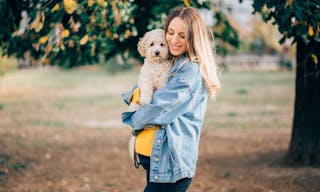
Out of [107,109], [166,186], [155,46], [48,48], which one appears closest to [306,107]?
[48,48]

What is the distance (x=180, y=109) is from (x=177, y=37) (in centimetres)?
53

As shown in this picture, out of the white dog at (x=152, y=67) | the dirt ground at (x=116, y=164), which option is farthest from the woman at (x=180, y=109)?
the dirt ground at (x=116, y=164)

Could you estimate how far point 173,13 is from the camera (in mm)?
3305

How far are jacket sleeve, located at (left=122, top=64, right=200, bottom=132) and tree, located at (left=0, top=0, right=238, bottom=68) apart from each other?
7.83 feet

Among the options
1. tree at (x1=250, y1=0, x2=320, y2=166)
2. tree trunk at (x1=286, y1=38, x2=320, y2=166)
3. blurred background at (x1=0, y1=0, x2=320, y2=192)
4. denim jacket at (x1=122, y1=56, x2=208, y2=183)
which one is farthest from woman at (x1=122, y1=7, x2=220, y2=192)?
tree trunk at (x1=286, y1=38, x2=320, y2=166)

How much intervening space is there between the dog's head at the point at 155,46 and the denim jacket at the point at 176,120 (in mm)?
229

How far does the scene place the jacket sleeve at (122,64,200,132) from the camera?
3.07 meters

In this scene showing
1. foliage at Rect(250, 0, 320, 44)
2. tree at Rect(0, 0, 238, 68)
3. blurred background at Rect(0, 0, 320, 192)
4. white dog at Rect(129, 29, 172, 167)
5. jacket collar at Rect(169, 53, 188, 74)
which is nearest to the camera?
jacket collar at Rect(169, 53, 188, 74)

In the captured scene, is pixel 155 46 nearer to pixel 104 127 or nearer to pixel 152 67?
pixel 152 67

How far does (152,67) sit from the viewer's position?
3.41m

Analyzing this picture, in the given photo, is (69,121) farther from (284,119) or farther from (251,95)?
→ (251,95)

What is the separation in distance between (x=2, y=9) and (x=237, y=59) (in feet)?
131

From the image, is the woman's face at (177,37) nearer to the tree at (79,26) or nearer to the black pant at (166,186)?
the black pant at (166,186)

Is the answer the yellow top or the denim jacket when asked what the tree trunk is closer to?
the denim jacket
